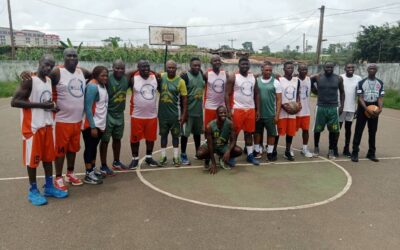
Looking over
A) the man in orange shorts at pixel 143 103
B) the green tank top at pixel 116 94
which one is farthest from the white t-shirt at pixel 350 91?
→ the green tank top at pixel 116 94

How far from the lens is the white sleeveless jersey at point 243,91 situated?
703cm

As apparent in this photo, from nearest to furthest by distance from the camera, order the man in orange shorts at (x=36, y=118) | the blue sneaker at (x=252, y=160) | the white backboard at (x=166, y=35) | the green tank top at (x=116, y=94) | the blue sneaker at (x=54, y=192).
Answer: the man in orange shorts at (x=36, y=118)
the blue sneaker at (x=54, y=192)
the green tank top at (x=116, y=94)
the blue sneaker at (x=252, y=160)
the white backboard at (x=166, y=35)

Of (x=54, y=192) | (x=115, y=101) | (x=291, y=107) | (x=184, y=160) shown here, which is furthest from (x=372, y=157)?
(x=54, y=192)

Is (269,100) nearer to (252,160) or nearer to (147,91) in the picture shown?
(252,160)

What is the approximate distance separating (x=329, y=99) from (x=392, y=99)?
44.2ft

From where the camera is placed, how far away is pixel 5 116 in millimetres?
13367

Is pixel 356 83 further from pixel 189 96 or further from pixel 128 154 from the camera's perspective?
pixel 128 154

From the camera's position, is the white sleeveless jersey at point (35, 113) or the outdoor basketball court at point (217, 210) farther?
the white sleeveless jersey at point (35, 113)

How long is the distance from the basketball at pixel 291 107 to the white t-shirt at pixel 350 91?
47.6 inches

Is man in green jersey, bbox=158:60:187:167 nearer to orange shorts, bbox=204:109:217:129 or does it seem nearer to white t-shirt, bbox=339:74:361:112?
orange shorts, bbox=204:109:217:129

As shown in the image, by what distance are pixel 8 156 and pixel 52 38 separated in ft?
339

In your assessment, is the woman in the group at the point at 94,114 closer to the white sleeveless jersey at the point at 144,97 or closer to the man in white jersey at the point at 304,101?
the white sleeveless jersey at the point at 144,97

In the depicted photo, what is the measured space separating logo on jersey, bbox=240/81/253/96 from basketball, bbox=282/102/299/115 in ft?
2.92

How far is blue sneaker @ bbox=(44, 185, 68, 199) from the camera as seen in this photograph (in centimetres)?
534
